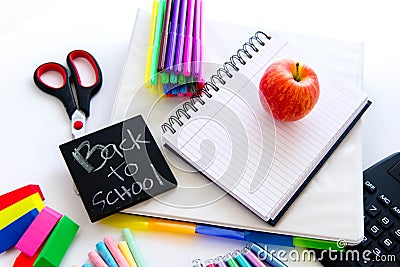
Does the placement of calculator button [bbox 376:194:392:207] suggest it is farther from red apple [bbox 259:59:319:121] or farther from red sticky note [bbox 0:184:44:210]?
red sticky note [bbox 0:184:44:210]

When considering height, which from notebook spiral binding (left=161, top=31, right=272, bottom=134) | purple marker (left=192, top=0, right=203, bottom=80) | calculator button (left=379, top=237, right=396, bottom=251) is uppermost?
purple marker (left=192, top=0, right=203, bottom=80)

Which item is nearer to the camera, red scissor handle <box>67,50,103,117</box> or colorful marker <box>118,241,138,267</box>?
colorful marker <box>118,241,138,267</box>

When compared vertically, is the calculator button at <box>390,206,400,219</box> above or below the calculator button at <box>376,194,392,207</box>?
below

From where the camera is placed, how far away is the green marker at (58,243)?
667 millimetres

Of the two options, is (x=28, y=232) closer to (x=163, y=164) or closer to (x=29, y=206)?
(x=29, y=206)

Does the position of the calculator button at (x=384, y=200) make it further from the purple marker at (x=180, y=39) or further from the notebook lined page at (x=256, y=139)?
the purple marker at (x=180, y=39)

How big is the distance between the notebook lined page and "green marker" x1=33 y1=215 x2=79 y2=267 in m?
0.16

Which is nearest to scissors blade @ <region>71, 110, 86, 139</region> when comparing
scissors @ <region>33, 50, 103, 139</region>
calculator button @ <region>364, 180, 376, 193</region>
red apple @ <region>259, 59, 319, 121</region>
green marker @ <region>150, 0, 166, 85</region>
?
scissors @ <region>33, 50, 103, 139</region>

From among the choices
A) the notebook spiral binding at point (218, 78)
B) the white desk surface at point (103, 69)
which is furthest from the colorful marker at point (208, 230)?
the notebook spiral binding at point (218, 78)

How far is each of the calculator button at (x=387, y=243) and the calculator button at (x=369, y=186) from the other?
0.21 ft

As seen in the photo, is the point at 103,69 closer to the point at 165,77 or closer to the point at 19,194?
the point at 165,77

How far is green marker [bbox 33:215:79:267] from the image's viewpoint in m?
0.67

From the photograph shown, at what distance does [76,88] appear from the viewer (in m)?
0.80

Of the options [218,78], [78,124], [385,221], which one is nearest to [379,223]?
[385,221]
